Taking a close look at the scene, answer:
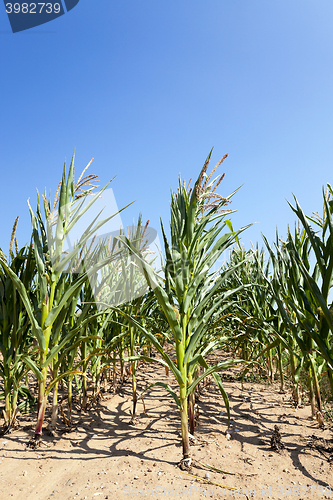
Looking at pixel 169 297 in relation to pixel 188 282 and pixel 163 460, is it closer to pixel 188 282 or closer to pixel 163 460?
pixel 188 282

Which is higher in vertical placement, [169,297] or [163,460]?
[169,297]

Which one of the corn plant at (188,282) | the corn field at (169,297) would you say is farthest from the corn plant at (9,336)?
the corn plant at (188,282)

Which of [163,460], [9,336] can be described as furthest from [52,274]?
[163,460]

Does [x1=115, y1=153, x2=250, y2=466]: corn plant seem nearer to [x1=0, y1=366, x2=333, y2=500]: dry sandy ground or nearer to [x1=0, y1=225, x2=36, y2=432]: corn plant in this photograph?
[x1=0, y1=366, x2=333, y2=500]: dry sandy ground

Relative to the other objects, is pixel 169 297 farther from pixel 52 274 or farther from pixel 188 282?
pixel 52 274

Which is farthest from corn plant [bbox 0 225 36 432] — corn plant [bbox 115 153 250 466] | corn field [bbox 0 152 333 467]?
corn plant [bbox 115 153 250 466]

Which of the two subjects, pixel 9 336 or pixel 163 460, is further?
pixel 9 336

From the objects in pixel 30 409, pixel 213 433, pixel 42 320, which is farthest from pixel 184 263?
pixel 30 409

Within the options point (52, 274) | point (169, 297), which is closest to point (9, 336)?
point (52, 274)

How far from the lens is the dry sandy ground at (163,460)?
4.49 feet

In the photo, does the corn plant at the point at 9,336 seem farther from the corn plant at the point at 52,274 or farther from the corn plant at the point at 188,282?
the corn plant at the point at 188,282

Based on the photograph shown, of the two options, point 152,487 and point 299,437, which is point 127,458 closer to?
point 152,487

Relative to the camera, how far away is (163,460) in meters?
1.60

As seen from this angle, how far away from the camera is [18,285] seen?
5.46 feet
